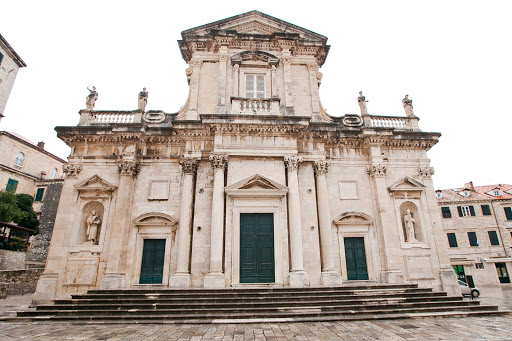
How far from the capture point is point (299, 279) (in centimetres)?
1180

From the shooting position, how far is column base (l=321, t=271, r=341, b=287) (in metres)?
12.3

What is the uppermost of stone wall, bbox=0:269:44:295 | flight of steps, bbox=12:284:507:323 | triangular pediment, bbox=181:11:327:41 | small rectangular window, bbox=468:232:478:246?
triangular pediment, bbox=181:11:327:41

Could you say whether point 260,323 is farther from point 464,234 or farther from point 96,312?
point 464,234

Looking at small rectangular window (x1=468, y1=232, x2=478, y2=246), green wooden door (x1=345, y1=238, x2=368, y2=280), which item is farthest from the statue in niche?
small rectangular window (x1=468, y1=232, x2=478, y2=246)

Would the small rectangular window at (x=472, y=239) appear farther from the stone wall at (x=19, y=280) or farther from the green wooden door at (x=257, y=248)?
the stone wall at (x=19, y=280)

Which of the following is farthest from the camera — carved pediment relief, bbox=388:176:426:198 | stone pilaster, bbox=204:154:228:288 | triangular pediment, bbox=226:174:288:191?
carved pediment relief, bbox=388:176:426:198

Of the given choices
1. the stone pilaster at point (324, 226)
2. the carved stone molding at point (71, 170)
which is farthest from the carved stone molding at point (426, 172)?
the carved stone molding at point (71, 170)

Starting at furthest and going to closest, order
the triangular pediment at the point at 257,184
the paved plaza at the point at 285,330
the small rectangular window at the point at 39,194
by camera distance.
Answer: the small rectangular window at the point at 39,194, the triangular pediment at the point at 257,184, the paved plaza at the point at 285,330

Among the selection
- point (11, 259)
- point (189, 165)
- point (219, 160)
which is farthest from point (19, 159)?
point (219, 160)

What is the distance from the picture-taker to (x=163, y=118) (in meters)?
15.4

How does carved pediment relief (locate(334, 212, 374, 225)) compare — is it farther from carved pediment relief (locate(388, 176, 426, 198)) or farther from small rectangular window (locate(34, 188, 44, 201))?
small rectangular window (locate(34, 188, 44, 201))

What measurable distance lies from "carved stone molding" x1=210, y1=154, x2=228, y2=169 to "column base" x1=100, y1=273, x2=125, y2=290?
627cm

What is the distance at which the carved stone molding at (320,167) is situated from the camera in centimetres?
1421

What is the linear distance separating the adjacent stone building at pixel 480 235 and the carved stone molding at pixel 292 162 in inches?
972
